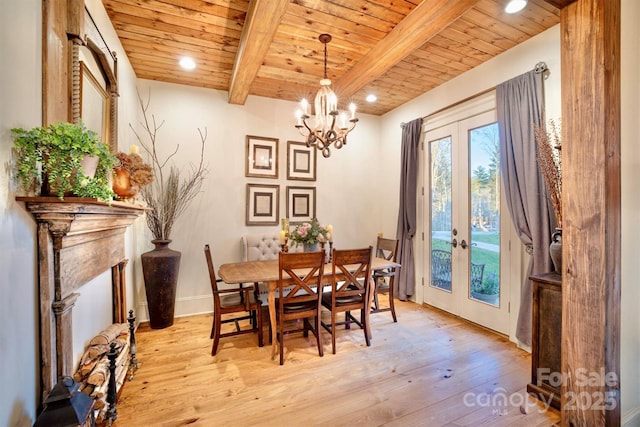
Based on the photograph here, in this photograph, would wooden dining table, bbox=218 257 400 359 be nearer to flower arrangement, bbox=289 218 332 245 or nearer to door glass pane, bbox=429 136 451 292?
flower arrangement, bbox=289 218 332 245

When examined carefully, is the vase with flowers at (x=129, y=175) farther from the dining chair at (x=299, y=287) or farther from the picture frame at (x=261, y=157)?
the picture frame at (x=261, y=157)

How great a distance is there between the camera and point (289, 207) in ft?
14.0

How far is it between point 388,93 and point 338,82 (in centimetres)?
87

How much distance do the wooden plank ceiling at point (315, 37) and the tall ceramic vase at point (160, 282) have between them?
2.09 m

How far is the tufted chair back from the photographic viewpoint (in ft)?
12.5

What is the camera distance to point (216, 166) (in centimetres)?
389

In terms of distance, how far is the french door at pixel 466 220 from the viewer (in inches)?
124

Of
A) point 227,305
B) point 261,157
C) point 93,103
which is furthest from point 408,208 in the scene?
point 93,103

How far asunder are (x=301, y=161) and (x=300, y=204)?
657 mm

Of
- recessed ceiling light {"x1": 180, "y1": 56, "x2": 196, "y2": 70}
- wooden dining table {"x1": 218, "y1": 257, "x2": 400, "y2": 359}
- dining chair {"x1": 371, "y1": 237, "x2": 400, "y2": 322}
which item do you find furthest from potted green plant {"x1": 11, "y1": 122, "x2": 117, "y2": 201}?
dining chair {"x1": 371, "y1": 237, "x2": 400, "y2": 322}

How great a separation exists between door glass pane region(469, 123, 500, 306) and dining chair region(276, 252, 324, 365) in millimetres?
1994

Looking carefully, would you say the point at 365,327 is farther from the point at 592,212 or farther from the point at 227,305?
the point at 592,212

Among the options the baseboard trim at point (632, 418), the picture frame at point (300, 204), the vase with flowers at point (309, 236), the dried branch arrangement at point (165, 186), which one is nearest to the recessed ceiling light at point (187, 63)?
the dried branch arrangement at point (165, 186)

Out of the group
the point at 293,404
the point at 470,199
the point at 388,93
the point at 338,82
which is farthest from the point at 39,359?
the point at 388,93
